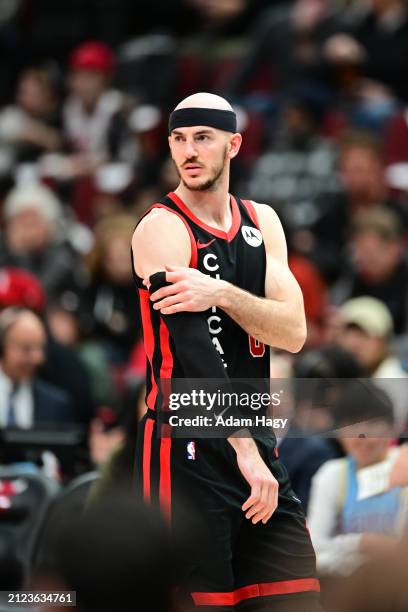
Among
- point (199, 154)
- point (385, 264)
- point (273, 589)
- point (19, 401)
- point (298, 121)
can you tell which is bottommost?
point (273, 589)

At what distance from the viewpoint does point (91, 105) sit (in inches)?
532

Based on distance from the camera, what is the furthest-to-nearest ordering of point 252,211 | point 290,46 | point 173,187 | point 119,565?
point 290,46, point 173,187, point 252,211, point 119,565

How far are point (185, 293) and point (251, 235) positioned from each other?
1.46ft

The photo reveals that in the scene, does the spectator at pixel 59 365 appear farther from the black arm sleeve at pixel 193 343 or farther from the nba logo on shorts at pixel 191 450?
the black arm sleeve at pixel 193 343

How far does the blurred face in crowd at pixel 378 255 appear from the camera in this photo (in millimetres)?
9204

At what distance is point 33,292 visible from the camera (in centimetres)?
887

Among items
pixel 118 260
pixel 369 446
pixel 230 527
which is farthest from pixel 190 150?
pixel 118 260

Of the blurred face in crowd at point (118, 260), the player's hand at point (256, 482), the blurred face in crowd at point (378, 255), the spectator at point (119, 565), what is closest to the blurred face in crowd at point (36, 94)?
the blurred face in crowd at point (118, 260)

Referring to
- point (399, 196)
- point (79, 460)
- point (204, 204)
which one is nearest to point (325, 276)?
point (399, 196)

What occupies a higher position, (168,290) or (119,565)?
(168,290)

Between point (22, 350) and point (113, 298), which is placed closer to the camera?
point (22, 350)

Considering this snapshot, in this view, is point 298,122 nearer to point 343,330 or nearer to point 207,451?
point 343,330

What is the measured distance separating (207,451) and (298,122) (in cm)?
710

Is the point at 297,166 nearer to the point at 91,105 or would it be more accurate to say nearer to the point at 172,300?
the point at 91,105
